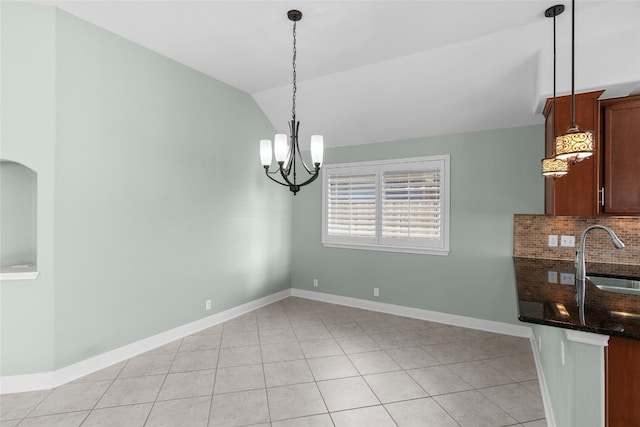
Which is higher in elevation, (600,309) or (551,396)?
(600,309)

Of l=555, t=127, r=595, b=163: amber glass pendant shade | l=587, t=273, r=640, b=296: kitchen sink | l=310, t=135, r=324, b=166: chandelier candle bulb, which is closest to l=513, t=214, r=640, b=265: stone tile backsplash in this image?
l=587, t=273, r=640, b=296: kitchen sink

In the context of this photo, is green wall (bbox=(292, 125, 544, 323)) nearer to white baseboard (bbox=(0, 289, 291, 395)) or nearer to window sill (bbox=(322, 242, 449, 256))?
window sill (bbox=(322, 242, 449, 256))

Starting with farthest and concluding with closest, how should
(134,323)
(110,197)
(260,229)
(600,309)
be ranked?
(260,229) → (134,323) → (110,197) → (600,309)

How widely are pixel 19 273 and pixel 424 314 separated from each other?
13.9ft

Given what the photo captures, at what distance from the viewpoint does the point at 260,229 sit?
4.75 meters

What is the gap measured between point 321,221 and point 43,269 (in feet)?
11.1

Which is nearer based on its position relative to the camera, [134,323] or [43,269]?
[43,269]

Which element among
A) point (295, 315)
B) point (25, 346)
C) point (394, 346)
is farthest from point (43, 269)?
point (394, 346)

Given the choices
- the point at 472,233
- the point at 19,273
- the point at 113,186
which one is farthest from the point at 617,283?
the point at 19,273

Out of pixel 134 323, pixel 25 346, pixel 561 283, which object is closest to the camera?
pixel 561 283

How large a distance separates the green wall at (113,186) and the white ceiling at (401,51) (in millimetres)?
353

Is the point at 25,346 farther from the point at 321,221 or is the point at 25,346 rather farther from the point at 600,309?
the point at 600,309

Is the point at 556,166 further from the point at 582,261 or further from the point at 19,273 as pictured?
the point at 19,273

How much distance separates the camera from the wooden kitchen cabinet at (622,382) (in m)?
1.46
